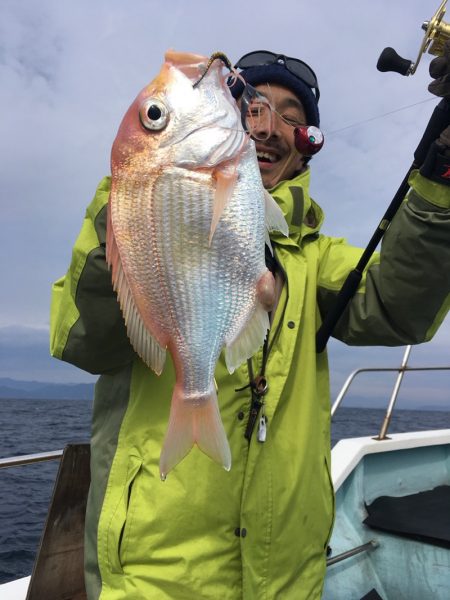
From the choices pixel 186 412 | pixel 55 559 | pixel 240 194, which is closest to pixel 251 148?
pixel 240 194

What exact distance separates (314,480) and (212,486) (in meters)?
0.39

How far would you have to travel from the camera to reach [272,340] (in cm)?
182

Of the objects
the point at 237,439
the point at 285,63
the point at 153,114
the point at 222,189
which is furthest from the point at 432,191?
the point at 285,63

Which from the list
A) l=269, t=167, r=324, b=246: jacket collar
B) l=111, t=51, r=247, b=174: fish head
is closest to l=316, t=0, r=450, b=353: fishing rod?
l=269, t=167, r=324, b=246: jacket collar

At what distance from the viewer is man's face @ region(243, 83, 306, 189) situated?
2.14 metres

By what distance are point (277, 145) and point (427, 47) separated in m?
0.67

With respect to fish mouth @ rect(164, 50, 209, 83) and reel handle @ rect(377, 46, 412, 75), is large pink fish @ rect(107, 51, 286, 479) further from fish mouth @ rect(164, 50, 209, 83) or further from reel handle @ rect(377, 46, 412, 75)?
reel handle @ rect(377, 46, 412, 75)

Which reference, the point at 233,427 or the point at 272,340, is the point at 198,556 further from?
the point at 272,340

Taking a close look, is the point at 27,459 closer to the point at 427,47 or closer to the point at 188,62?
the point at 188,62

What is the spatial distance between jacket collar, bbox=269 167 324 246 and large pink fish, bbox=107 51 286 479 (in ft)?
2.01

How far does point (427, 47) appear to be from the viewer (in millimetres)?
1755

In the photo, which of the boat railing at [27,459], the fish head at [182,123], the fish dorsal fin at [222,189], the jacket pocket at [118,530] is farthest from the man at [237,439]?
the boat railing at [27,459]

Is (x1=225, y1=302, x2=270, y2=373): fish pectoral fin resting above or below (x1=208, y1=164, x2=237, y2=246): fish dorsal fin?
below

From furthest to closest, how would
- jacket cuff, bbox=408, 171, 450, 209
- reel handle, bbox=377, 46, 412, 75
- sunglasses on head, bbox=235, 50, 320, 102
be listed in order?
sunglasses on head, bbox=235, 50, 320, 102
reel handle, bbox=377, 46, 412, 75
jacket cuff, bbox=408, 171, 450, 209
